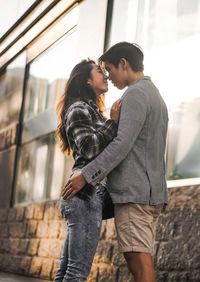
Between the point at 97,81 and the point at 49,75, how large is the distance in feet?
16.3

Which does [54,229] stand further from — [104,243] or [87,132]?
[87,132]

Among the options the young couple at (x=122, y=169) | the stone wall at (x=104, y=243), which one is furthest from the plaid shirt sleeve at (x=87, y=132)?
the stone wall at (x=104, y=243)

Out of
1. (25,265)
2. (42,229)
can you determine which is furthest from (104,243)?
(25,265)

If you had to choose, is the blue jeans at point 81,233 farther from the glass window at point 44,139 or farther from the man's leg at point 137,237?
the glass window at point 44,139

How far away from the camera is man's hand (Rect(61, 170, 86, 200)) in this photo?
2.52 meters

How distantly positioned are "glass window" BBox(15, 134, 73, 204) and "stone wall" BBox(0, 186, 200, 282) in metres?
0.23

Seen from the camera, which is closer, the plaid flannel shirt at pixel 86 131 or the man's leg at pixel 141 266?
the man's leg at pixel 141 266

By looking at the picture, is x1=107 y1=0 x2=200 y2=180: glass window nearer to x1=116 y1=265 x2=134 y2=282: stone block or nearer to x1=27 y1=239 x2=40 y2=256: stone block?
x1=116 y1=265 x2=134 y2=282: stone block

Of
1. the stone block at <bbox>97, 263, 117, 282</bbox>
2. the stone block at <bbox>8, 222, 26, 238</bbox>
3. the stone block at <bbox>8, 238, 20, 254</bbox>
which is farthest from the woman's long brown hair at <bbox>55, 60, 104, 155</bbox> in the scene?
the stone block at <bbox>8, 238, 20, 254</bbox>

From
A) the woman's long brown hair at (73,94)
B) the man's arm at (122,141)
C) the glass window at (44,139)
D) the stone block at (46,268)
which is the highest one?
the glass window at (44,139)

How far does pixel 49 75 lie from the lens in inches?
311

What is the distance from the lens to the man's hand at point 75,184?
2523 millimetres

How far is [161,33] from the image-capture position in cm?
525

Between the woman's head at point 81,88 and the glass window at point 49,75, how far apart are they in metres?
3.96
